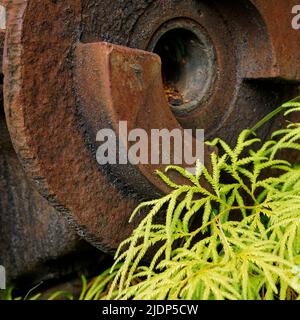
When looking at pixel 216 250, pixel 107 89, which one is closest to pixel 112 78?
pixel 107 89

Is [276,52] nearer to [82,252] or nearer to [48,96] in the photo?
[48,96]

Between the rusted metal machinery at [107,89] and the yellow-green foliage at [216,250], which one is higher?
the rusted metal machinery at [107,89]

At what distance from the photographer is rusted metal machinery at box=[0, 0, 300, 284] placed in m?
1.36

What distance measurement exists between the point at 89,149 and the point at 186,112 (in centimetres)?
38

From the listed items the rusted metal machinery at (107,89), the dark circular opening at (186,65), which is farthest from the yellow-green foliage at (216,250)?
the dark circular opening at (186,65)

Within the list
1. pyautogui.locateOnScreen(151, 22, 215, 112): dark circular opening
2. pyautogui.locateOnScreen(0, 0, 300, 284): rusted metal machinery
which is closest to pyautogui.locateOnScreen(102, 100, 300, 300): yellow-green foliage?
pyautogui.locateOnScreen(0, 0, 300, 284): rusted metal machinery

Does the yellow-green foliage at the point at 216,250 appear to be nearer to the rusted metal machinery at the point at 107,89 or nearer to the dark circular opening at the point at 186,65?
the rusted metal machinery at the point at 107,89

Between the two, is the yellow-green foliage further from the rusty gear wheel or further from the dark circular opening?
the dark circular opening

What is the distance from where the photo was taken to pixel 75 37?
143 centimetres

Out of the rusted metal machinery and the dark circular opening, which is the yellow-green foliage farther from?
the dark circular opening

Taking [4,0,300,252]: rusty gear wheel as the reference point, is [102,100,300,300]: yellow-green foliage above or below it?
below

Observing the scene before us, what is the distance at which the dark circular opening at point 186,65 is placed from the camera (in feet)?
5.74

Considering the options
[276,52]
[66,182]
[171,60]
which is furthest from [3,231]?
[276,52]

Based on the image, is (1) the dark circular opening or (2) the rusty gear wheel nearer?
(2) the rusty gear wheel
